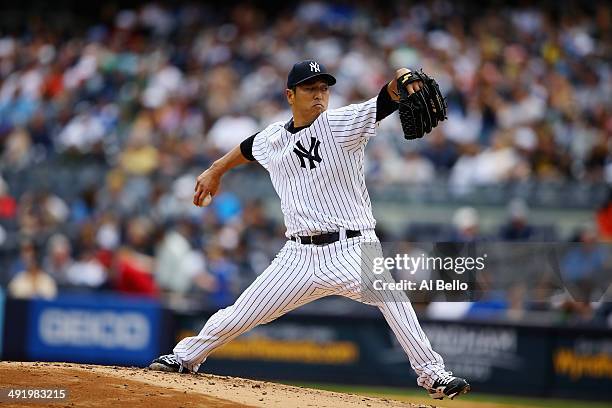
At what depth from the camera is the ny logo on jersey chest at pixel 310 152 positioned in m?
5.83

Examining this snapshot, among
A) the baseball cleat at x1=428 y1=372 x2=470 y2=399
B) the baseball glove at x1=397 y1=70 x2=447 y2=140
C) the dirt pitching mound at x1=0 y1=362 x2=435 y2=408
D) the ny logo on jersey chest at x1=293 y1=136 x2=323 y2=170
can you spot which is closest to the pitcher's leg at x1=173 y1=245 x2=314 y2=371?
the dirt pitching mound at x1=0 y1=362 x2=435 y2=408

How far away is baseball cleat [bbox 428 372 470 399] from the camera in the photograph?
576 centimetres

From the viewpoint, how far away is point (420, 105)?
17.6ft

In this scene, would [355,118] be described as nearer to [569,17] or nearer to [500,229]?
[500,229]

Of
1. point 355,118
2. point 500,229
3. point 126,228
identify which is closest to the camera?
point 355,118

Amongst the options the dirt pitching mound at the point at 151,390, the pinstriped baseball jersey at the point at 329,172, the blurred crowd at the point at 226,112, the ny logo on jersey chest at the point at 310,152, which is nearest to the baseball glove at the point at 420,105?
the pinstriped baseball jersey at the point at 329,172

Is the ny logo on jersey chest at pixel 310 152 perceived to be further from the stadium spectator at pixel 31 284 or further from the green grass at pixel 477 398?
the stadium spectator at pixel 31 284

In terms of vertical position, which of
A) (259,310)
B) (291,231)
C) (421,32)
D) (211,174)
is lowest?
(259,310)

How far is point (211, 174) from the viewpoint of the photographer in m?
6.43

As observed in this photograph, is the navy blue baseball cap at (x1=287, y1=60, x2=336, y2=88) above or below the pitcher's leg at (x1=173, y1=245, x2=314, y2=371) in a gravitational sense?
above

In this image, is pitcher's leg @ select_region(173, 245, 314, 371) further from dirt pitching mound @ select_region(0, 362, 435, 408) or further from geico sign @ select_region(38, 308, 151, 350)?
geico sign @ select_region(38, 308, 151, 350)

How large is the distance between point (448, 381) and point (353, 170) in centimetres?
123

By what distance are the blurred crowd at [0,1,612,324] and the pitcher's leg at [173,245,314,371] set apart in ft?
18.0

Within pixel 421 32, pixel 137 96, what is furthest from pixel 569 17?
pixel 137 96
